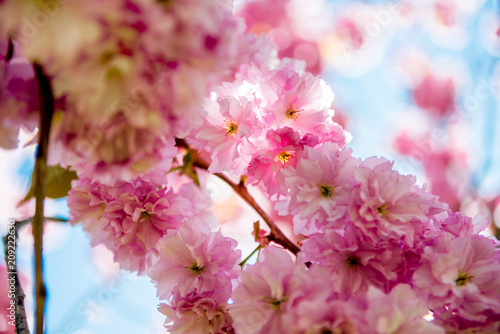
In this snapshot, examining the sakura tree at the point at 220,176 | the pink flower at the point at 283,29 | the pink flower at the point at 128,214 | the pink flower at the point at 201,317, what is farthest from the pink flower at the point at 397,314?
the pink flower at the point at 283,29

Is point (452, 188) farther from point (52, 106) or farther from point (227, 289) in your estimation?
point (52, 106)

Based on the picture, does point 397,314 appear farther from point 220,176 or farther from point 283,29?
point 283,29

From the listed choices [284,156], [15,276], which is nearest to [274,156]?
[284,156]

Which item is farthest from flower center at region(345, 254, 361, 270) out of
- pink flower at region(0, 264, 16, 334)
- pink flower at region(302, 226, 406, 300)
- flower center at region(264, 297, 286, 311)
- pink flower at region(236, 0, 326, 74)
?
pink flower at region(236, 0, 326, 74)

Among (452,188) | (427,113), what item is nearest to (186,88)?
(452,188)

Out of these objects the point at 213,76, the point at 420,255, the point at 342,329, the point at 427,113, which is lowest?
the point at 342,329

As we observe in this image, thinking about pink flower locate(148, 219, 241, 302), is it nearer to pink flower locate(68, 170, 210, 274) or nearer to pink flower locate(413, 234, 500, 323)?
pink flower locate(68, 170, 210, 274)

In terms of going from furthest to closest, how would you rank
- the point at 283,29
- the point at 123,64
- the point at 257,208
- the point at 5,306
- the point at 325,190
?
the point at 283,29 < the point at 5,306 < the point at 257,208 < the point at 325,190 < the point at 123,64
